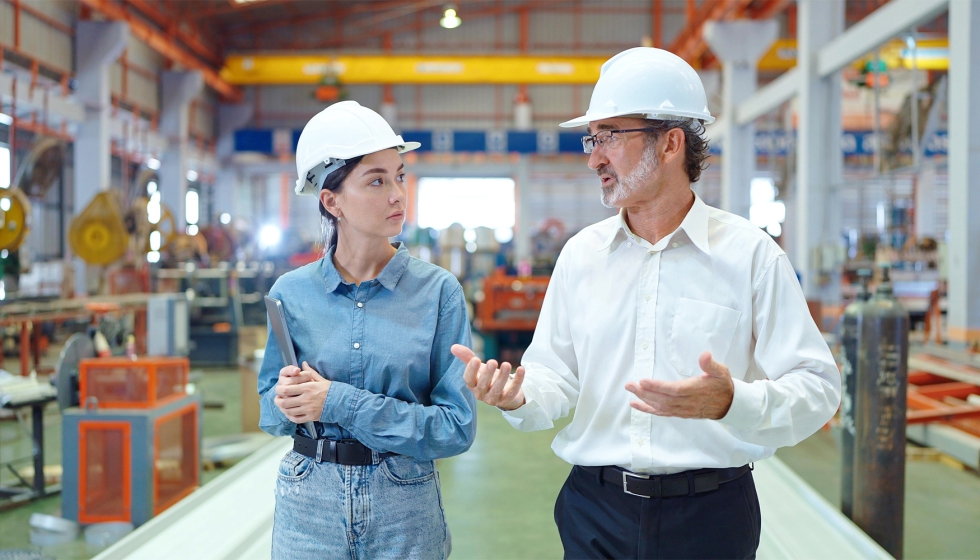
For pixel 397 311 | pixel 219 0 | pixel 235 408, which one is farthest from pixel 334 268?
pixel 219 0

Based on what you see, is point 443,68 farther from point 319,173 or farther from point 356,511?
point 356,511

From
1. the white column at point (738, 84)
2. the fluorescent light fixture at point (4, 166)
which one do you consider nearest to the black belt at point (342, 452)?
the white column at point (738, 84)

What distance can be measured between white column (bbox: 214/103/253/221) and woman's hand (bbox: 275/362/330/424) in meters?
18.7

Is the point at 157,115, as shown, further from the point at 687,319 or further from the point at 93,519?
the point at 687,319

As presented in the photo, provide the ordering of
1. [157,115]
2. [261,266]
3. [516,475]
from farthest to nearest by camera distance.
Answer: [157,115] → [261,266] → [516,475]

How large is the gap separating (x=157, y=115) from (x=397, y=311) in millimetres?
16421

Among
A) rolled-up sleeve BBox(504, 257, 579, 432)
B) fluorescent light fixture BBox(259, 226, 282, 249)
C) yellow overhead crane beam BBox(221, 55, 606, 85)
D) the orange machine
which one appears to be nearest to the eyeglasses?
rolled-up sleeve BBox(504, 257, 579, 432)

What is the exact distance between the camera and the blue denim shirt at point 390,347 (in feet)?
5.02

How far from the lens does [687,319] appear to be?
152 cm

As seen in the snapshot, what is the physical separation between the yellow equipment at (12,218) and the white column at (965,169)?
7765 millimetres

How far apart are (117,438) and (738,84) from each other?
35.2ft

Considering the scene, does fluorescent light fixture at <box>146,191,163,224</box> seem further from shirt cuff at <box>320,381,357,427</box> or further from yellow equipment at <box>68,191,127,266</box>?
shirt cuff at <box>320,381,357,427</box>

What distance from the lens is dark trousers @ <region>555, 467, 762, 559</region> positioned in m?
1.51

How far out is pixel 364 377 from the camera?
62.2 inches
